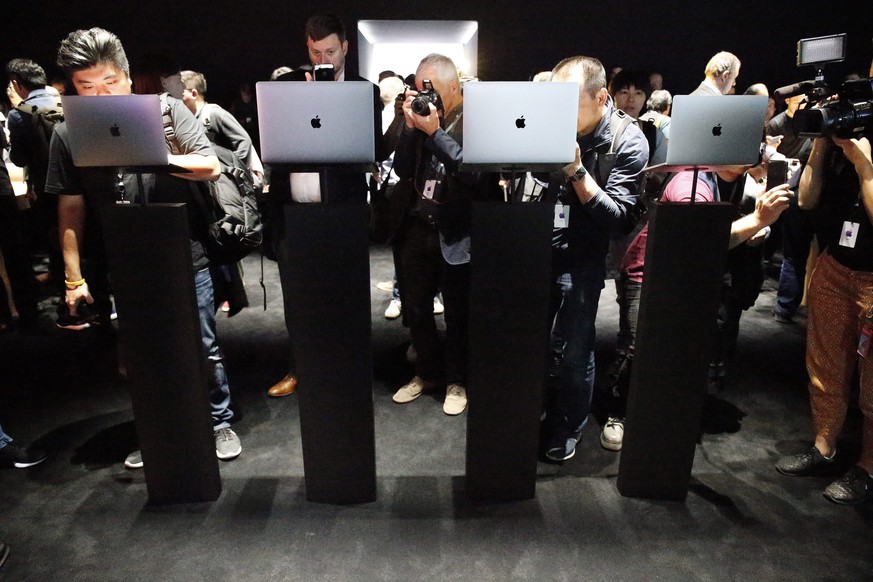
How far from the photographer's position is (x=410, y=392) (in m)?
2.63

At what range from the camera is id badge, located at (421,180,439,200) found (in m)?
2.29

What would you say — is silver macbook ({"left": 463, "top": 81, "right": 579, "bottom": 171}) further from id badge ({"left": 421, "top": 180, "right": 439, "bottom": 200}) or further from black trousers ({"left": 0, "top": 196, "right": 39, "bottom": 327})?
black trousers ({"left": 0, "top": 196, "right": 39, "bottom": 327})

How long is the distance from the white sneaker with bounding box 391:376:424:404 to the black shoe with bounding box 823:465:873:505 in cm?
154

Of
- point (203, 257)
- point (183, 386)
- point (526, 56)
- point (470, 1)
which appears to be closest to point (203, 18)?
point (470, 1)

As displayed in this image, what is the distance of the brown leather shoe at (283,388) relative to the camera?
2.64 meters

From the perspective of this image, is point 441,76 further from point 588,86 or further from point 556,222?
point 556,222

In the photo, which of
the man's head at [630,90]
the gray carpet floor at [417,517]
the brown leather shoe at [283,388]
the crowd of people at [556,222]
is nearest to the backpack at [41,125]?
the crowd of people at [556,222]

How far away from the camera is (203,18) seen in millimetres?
6348

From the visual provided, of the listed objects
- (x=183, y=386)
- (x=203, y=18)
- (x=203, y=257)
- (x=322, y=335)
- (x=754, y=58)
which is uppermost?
(x=203, y=18)

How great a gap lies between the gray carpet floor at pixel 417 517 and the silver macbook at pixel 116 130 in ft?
3.58

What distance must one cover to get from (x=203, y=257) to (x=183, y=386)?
1.53ft

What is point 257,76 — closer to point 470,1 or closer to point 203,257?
point 470,1

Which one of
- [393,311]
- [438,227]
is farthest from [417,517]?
[393,311]

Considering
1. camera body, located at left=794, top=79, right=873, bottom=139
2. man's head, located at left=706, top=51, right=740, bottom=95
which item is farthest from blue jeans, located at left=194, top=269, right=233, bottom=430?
man's head, located at left=706, top=51, right=740, bottom=95
